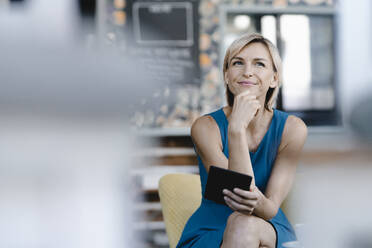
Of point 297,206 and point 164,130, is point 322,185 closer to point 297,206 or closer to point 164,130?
point 297,206

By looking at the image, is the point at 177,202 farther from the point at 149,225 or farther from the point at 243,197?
the point at 149,225

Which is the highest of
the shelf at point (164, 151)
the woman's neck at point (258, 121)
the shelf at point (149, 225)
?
the woman's neck at point (258, 121)

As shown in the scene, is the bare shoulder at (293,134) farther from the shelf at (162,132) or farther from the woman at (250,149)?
the shelf at (162,132)

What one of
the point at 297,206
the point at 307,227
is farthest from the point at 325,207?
the point at 297,206

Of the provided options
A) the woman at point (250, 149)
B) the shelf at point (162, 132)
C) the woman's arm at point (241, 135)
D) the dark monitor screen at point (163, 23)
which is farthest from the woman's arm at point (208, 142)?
the dark monitor screen at point (163, 23)

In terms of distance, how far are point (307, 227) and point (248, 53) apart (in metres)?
0.58

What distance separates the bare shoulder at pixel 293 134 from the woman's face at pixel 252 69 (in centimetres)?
18

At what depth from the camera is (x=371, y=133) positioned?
3.60m

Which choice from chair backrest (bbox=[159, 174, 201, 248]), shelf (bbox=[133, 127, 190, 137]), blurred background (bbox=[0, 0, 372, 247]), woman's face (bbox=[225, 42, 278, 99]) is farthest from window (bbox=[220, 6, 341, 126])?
woman's face (bbox=[225, 42, 278, 99])

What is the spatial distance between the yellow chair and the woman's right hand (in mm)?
447

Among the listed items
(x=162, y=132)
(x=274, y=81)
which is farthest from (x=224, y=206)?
(x=162, y=132)

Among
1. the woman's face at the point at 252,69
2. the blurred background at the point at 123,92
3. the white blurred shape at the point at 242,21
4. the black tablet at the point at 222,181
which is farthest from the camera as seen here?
the white blurred shape at the point at 242,21

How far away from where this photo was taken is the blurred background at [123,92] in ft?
11.6

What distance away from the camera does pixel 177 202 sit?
1.89 meters
